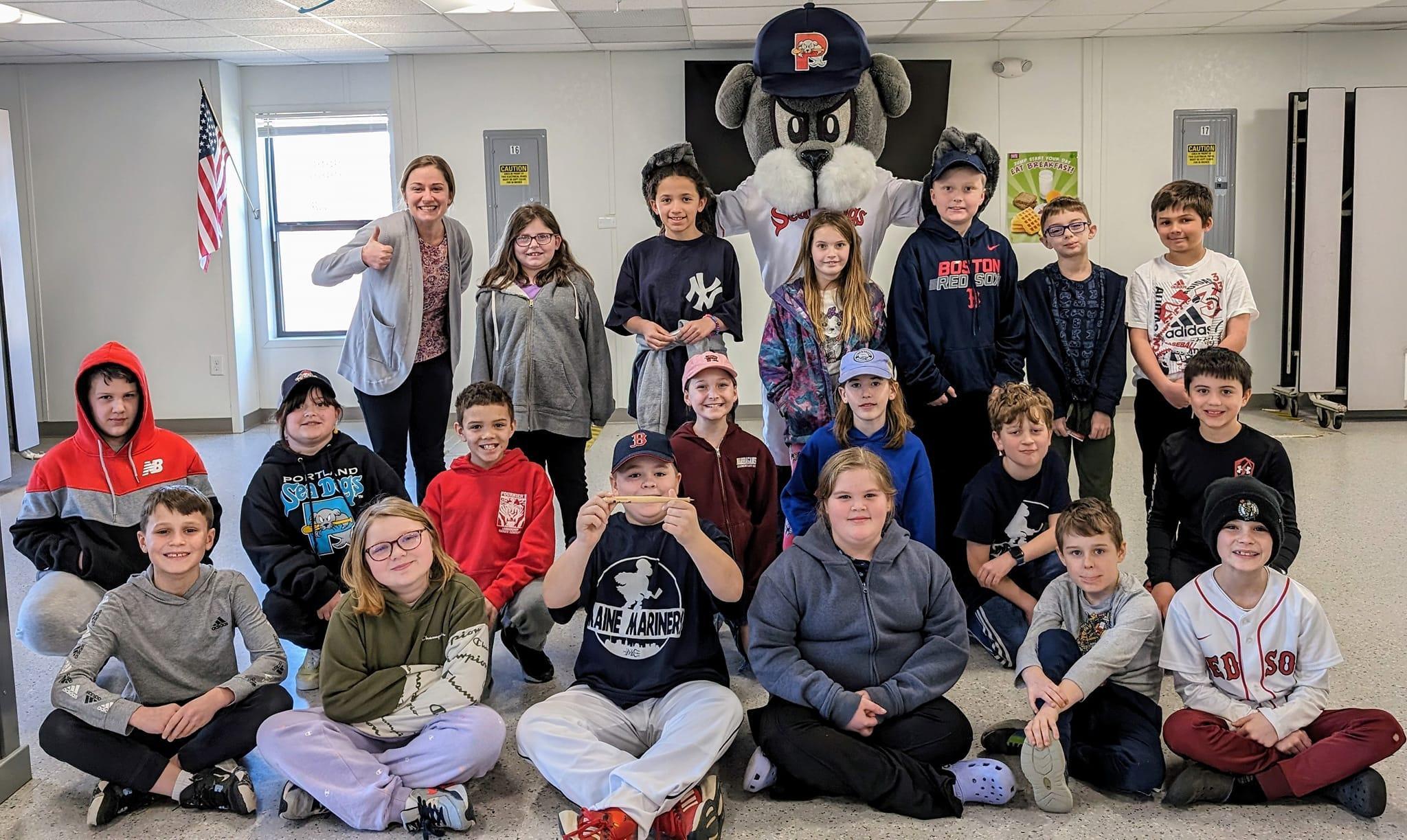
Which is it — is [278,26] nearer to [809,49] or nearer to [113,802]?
[809,49]

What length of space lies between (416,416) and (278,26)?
3.54 meters

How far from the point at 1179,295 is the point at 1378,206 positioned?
4.52m

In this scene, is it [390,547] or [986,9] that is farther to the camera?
[986,9]

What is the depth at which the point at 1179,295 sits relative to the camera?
3506mm

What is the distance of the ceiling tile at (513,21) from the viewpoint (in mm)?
6133

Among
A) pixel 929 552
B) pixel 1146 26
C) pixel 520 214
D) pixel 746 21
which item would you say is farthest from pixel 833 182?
pixel 1146 26

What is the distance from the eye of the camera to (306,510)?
10.1 ft

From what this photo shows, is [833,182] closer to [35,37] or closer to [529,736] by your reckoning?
[529,736]

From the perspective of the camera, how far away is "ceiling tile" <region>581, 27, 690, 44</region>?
6594 millimetres

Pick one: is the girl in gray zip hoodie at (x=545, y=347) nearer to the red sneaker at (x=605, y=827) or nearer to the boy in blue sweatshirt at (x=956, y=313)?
the boy in blue sweatshirt at (x=956, y=313)

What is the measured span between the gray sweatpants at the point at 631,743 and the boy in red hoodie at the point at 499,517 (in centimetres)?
58

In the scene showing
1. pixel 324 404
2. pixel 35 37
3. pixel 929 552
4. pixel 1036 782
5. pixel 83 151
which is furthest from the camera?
pixel 83 151

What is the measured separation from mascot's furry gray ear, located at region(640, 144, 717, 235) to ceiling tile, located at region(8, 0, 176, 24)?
3437mm

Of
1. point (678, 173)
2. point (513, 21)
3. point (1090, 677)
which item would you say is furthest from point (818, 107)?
point (513, 21)
